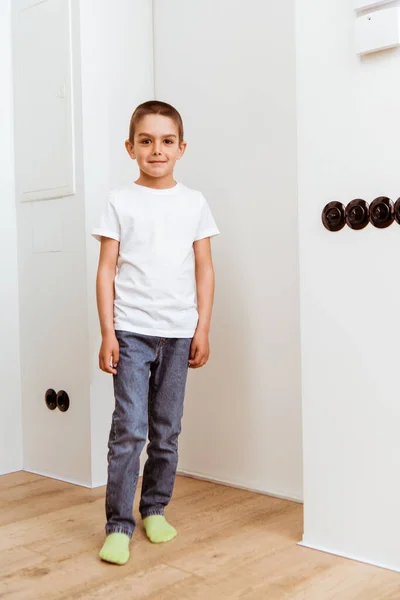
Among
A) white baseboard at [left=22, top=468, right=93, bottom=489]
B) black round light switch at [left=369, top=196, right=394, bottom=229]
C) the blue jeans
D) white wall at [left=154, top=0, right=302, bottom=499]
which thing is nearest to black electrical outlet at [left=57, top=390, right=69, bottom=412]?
white baseboard at [left=22, top=468, right=93, bottom=489]

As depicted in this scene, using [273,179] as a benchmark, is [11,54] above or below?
above

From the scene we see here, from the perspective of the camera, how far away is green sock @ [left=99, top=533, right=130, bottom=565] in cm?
163

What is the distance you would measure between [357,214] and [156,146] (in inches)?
19.9

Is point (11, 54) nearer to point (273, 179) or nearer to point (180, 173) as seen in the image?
point (180, 173)

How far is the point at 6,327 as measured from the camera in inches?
97.9

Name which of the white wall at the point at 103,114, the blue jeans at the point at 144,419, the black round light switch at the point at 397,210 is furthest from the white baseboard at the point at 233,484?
the black round light switch at the point at 397,210

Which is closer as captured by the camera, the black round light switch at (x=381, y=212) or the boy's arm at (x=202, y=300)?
the black round light switch at (x=381, y=212)

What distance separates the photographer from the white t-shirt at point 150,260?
175 cm

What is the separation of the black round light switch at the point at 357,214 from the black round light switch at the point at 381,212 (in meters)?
0.02

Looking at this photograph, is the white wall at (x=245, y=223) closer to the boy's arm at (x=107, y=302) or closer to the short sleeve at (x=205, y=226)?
the short sleeve at (x=205, y=226)

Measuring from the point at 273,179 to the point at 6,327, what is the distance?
1.04 metres

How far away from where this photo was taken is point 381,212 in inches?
60.6

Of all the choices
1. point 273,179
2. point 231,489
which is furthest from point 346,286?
point 231,489

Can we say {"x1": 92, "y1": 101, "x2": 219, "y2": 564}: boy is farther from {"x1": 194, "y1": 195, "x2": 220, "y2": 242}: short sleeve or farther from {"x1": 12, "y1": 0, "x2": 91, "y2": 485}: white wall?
{"x1": 12, "y1": 0, "x2": 91, "y2": 485}: white wall
